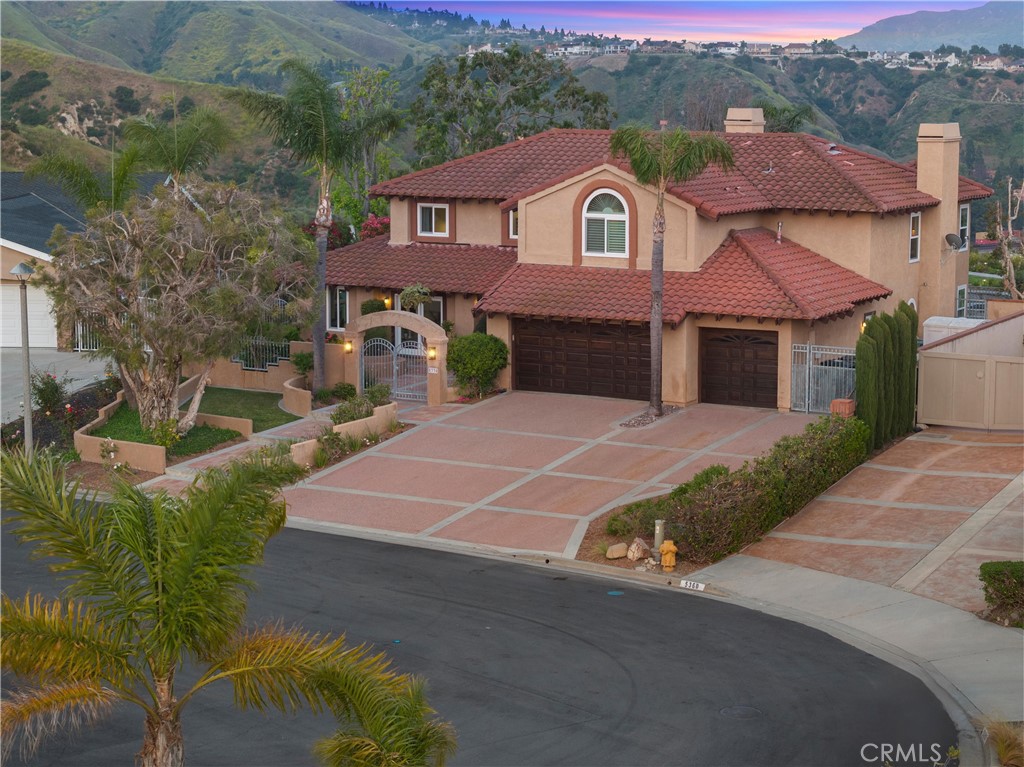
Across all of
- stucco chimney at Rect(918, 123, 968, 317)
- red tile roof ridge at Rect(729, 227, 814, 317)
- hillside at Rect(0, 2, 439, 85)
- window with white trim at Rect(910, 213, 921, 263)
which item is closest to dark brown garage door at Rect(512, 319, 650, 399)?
red tile roof ridge at Rect(729, 227, 814, 317)

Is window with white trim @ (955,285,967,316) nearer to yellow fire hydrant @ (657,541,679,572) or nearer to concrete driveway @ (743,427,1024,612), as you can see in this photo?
concrete driveway @ (743,427,1024,612)

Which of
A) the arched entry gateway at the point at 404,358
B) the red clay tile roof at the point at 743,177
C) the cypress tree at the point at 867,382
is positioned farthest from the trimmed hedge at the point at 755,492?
the arched entry gateway at the point at 404,358

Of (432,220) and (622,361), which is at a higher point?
(432,220)

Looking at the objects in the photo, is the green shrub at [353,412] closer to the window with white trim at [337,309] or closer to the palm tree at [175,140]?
the palm tree at [175,140]

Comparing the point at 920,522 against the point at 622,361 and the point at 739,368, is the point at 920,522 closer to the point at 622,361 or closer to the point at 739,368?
the point at 739,368

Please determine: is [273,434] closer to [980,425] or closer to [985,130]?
[980,425]

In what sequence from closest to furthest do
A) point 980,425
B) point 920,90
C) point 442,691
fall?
point 442,691, point 980,425, point 920,90

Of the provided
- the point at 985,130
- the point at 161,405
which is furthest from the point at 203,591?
the point at 985,130

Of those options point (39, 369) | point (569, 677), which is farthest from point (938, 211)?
point (569, 677)
